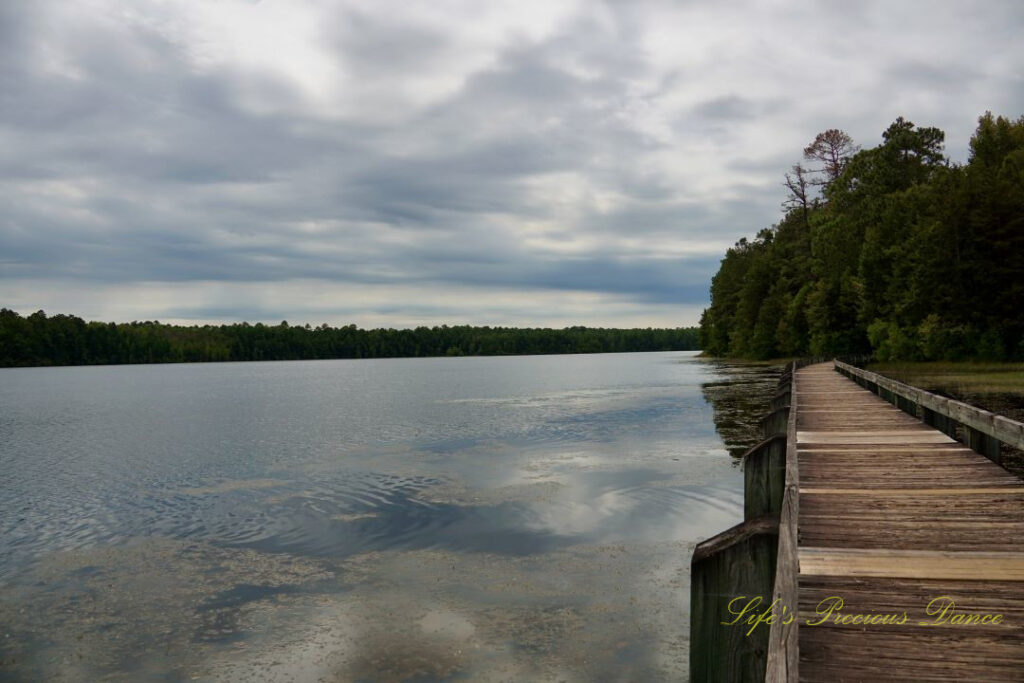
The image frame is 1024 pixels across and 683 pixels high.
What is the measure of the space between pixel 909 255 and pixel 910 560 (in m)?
55.1

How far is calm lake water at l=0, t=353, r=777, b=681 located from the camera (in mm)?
8156

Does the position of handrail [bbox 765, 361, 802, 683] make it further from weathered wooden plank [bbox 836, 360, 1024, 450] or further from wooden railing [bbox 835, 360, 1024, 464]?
wooden railing [bbox 835, 360, 1024, 464]

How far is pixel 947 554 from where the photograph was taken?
5742 mm

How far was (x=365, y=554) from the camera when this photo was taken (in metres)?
12.2

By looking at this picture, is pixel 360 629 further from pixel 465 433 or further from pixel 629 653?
pixel 465 433

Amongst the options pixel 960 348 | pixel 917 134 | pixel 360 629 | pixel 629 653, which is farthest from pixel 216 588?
pixel 917 134

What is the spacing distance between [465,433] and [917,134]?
5735cm

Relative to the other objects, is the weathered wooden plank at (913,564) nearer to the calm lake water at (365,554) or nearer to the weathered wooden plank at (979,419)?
the calm lake water at (365,554)

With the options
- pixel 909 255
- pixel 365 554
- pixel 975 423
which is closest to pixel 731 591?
pixel 975 423

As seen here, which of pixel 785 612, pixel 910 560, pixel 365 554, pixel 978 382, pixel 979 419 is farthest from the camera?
pixel 978 382

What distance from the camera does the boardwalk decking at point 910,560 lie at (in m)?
4.05

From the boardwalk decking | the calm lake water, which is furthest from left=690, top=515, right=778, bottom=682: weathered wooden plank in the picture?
the calm lake water

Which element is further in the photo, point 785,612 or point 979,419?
point 979,419

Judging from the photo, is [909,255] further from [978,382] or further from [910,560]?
[910,560]
